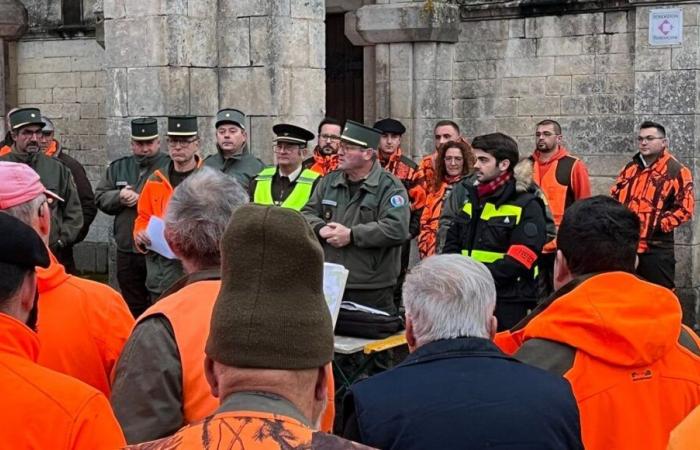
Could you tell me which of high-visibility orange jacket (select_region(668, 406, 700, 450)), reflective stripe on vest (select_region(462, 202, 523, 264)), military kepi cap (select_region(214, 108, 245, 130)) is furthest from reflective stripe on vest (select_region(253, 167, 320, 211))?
high-visibility orange jacket (select_region(668, 406, 700, 450))

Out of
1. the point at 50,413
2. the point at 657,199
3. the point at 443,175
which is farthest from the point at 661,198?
the point at 50,413

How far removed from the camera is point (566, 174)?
884cm

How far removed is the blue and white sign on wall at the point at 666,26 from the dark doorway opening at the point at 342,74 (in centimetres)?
362

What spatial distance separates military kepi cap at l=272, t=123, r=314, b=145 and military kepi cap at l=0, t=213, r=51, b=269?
4508 mm

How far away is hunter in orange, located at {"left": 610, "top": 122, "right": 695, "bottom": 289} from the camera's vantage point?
8.70 meters

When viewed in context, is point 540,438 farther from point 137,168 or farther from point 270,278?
point 137,168

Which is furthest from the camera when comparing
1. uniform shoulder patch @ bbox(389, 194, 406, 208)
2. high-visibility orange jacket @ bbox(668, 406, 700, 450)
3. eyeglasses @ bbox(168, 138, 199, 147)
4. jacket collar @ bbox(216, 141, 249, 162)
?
jacket collar @ bbox(216, 141, 249, 162)

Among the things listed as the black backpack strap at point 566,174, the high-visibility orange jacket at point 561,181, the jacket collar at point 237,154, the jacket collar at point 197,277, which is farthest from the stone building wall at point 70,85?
the jacket collar at point 197,277

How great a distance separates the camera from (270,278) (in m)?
1.89

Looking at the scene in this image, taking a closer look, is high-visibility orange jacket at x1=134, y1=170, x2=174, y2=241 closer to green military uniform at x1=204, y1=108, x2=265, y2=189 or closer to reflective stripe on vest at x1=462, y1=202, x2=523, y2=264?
green military uniform at x1=204, y1=108, x2=265, y2=189

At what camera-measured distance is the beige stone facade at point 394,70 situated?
25.8 feet

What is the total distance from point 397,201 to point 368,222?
8.5 inches

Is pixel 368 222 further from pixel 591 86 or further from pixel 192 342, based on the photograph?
pixel 591 86

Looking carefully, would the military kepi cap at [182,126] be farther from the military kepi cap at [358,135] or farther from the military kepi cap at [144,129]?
the military kepi cap at [358,135]
